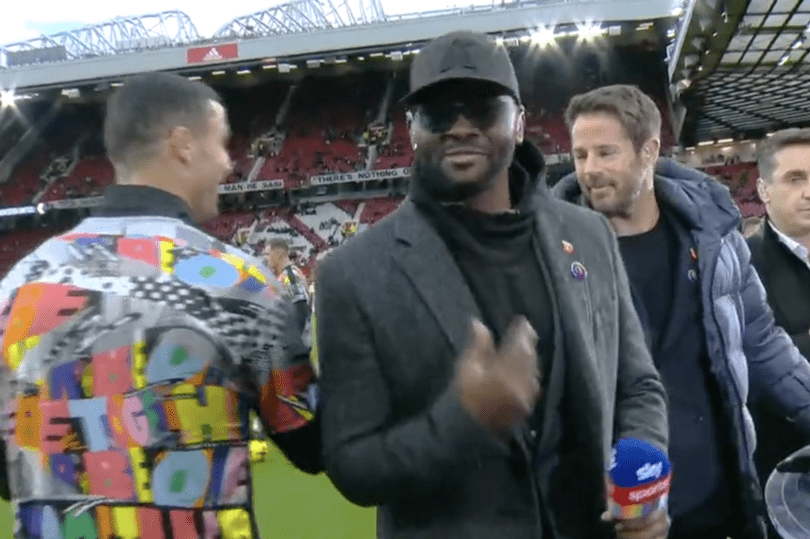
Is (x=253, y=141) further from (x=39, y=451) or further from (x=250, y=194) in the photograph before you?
(x=39, y=451)

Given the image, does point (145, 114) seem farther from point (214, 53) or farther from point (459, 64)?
point (214, 53)

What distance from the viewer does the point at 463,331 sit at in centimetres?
133

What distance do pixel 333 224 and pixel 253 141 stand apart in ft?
17.3

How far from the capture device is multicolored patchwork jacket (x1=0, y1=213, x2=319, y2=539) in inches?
64.0

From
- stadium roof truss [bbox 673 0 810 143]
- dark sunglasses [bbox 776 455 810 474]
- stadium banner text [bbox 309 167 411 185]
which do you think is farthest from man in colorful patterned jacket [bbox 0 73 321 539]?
stadium banner text [bbox 309 167 411 185]

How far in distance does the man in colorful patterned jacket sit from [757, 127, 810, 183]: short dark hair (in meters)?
2.15

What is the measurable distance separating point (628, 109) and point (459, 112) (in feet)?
3.26

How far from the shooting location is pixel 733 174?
25.9 meters

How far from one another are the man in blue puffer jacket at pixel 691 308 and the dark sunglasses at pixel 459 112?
0.87 meters

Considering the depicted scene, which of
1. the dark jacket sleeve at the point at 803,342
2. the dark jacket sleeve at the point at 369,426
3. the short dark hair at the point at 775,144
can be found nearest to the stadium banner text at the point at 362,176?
the short dark hair at the point at 775,144

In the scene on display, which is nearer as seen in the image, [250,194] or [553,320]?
[553,320]

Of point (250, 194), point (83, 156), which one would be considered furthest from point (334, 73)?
point (83, 156)

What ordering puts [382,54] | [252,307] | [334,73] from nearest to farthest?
[252,307], [382,54], [334,73]

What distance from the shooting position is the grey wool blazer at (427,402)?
1291mm
